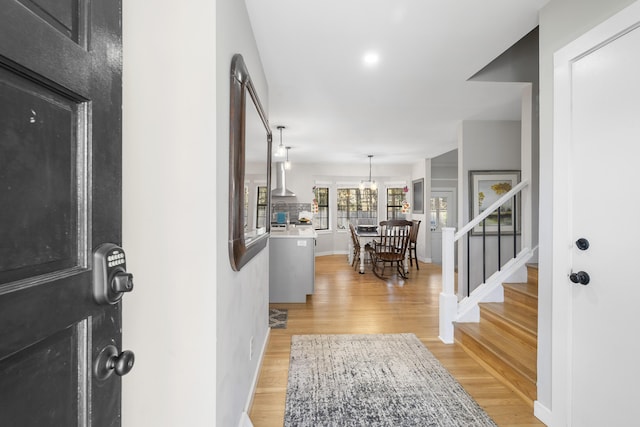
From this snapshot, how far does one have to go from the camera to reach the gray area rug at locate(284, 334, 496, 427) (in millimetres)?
1859

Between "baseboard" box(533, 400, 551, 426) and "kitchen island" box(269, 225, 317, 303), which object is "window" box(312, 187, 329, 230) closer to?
"kitchen island" box(269, 225, 317, 303)

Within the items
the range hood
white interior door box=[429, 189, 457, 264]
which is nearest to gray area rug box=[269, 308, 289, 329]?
the range hood

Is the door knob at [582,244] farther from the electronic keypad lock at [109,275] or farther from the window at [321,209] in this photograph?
the window at [321,209]

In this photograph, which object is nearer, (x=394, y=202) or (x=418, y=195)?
(x=418, y=195)

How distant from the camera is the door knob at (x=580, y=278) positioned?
1521 millimetres

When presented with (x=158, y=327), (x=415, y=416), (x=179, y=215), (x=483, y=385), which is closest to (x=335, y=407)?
(x=415, y=416)

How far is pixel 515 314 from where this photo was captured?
2734mm

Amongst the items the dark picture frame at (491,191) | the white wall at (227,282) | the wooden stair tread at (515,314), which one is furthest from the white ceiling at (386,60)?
the wooden stair tread at (515,314)

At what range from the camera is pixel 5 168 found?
18.6 inches

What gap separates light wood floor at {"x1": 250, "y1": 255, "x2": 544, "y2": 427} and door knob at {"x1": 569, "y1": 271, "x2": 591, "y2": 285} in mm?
903

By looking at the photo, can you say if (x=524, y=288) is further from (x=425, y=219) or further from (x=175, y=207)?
(x=425, y=219)

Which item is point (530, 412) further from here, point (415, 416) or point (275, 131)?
point (275, 131)

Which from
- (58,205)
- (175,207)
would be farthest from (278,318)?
(58,205)

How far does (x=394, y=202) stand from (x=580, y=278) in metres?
7.05
